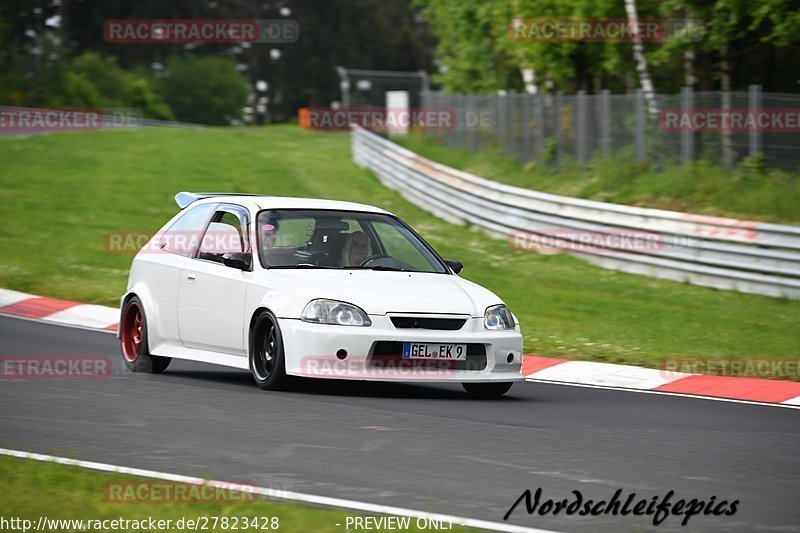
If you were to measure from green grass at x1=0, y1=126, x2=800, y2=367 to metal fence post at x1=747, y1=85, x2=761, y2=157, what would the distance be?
9.37ft

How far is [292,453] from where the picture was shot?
768cm

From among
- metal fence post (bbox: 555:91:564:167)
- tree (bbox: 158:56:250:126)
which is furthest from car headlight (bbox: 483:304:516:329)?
tree (bbox: 158:56:250:126)

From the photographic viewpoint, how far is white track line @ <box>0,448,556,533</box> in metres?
6.02

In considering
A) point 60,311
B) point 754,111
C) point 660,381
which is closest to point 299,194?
point 754,111

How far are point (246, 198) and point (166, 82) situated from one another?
90.3m

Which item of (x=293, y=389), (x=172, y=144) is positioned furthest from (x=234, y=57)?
(x=293, y=389)

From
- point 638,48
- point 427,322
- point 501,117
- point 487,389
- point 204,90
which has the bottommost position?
point 487,389

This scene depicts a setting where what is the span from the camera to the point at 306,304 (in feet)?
33.5

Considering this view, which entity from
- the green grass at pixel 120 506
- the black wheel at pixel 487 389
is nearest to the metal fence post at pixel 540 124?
the black wheel at pixel 487 389

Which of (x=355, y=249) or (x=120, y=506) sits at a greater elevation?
(x=355, y=249)

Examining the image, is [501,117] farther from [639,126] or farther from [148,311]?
[148,311]

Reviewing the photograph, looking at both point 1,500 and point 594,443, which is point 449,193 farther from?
point 1,500

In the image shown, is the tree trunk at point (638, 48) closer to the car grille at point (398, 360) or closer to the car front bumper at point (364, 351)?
the car grille at point (398, 360)

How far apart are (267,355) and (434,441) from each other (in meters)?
2.64
